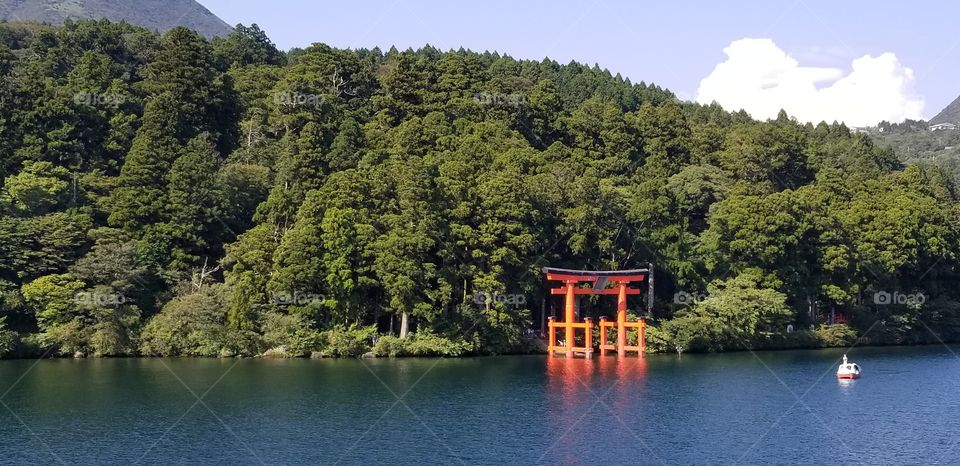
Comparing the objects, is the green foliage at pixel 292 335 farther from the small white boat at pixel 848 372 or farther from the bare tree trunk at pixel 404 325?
the small white boat at pixel 848 372

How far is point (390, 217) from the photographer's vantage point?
5912 cm

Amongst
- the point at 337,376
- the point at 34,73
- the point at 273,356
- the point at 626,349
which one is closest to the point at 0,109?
the point at 34,73

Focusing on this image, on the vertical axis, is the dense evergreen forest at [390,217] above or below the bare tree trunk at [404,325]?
above

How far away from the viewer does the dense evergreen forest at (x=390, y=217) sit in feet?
A: 190

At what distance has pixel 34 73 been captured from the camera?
227ft

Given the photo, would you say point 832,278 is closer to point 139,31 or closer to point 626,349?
point 626,349

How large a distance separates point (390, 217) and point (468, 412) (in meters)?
21.2

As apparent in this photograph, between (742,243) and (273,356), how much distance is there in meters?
30.5

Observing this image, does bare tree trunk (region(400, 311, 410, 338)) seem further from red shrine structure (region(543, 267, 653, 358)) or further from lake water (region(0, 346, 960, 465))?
red shrine structure (region(543, 267, 653, 358))

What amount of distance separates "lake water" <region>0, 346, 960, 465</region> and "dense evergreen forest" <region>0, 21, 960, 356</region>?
13.8 feet

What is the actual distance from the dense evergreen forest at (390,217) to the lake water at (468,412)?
13.8 ft

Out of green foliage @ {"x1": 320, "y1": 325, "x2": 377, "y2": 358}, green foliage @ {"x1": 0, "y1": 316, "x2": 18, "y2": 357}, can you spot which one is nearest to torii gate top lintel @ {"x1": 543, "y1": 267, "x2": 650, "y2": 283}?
green foliage @ {"x1": 320, "y1": 325, "x2": 377, "y2": 358}

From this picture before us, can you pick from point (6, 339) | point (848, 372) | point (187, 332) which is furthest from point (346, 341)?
point (848, 372)

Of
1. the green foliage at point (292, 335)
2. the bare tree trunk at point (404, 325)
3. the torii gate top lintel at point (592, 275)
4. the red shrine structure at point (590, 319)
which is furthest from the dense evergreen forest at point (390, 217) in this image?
the red shrine structure at point (590, 319)
